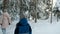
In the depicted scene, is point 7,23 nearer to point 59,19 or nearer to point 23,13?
point 23,13

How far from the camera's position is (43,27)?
4.92 feet

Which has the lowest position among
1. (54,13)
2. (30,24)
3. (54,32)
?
(54,32)

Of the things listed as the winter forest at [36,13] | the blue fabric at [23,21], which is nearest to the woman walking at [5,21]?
the winter forest at [36,13]

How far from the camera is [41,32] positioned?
59.3 inches

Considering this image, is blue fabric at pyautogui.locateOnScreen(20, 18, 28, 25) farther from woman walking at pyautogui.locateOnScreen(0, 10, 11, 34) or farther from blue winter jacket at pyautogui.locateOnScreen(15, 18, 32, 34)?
woman walking at pyautogui.locateOnScreen(0, 10, 11, 34)

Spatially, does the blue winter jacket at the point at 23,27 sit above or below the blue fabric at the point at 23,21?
below

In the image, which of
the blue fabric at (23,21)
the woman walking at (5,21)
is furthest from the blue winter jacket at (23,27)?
the woman walking at (5,21)

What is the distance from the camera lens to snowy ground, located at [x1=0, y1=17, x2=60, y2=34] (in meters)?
1.47

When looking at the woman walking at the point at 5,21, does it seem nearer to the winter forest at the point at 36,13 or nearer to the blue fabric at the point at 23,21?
the winter forest at the point at 36,13

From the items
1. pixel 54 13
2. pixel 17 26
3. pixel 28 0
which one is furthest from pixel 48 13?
pixel 17 26

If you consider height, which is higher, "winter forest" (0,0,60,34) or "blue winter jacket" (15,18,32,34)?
"winter forest" (0,0,60,34)

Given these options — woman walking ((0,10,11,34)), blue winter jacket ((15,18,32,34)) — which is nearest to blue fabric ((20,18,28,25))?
blue winter jacket ((15,18,32,34))

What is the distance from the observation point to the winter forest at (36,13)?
1.46m

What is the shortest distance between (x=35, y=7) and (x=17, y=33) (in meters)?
0.37
